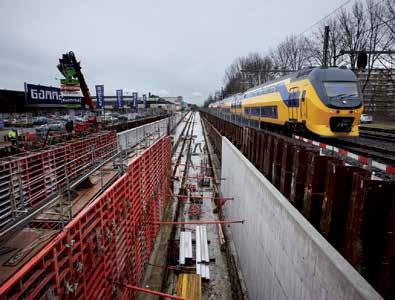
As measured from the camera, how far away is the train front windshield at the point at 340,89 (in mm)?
10117

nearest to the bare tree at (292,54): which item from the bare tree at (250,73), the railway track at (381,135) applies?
the bare tree at (250,73)

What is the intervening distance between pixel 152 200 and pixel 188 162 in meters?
13.3

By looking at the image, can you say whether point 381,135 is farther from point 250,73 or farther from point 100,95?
point 250,73

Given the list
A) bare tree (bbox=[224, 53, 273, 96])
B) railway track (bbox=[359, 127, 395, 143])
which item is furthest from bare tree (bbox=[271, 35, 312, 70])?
railway track (bbox=[359, 127, 395, 143])

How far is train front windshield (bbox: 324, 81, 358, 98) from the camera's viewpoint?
33.2ft

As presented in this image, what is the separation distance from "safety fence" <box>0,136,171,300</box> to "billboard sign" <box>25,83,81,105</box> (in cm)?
563

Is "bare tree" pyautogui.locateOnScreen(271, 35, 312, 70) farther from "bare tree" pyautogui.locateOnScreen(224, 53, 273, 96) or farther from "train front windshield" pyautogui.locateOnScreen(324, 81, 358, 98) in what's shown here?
"train front windshield" pyautogui.locateOnScreen(324, 81, 358, 98)

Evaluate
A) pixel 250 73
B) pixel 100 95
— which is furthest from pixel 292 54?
pixel 100 95

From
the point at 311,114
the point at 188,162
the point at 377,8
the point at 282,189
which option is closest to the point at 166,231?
the point at 282,189

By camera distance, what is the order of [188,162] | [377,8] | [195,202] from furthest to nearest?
[377,8], [188,162], [195,202]

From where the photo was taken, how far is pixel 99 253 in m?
4.60

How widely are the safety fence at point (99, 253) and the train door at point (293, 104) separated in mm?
7277

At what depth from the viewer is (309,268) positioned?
Answer: 386 cm

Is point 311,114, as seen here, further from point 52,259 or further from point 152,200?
point 52,259
